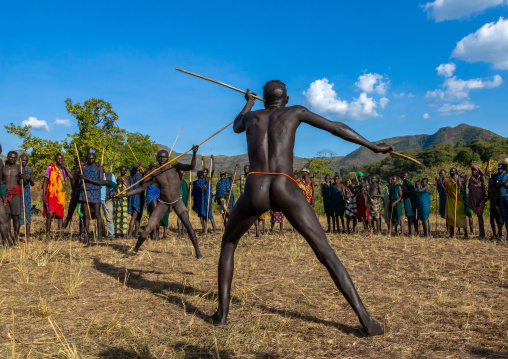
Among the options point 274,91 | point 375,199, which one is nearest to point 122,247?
point 274,91

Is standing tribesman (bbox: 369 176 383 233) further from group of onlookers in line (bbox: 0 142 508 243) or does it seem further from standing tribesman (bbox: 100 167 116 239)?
standing tribesman (bbox: 100 167 116 239)

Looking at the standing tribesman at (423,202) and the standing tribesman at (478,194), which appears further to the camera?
the standing tribesman at (423,202)

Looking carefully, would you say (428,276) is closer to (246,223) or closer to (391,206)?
(246,223)

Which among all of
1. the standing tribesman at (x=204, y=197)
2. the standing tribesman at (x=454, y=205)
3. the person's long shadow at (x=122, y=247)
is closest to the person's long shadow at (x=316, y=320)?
the person's long shadow at (x=122, y=247)

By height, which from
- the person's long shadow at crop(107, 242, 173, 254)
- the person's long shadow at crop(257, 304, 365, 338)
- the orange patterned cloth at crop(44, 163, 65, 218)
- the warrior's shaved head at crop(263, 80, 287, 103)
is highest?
the warrior's shaved head at crop(263, 80, 287, 103)

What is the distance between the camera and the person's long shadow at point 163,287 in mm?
4114

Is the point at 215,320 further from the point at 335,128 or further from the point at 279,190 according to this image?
the point at 335,128

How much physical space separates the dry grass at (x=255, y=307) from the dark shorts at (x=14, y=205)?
1959 millimetres

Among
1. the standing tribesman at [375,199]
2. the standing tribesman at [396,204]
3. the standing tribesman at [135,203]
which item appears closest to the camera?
the standing tribesman at [135,203]

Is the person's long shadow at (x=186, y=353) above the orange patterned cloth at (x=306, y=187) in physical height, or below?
below

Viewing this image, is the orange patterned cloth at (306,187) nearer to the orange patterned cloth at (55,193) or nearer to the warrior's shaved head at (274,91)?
the orange patterned cloth at (55,193)

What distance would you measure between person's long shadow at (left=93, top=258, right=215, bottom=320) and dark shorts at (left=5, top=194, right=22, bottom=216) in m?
3.66

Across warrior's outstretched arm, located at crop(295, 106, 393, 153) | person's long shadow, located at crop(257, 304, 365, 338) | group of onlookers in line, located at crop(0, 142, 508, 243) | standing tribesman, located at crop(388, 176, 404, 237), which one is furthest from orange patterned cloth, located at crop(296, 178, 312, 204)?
warrior's outstretched arm, located at crop(295, 106, 393, 153)

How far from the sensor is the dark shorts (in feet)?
27.4
